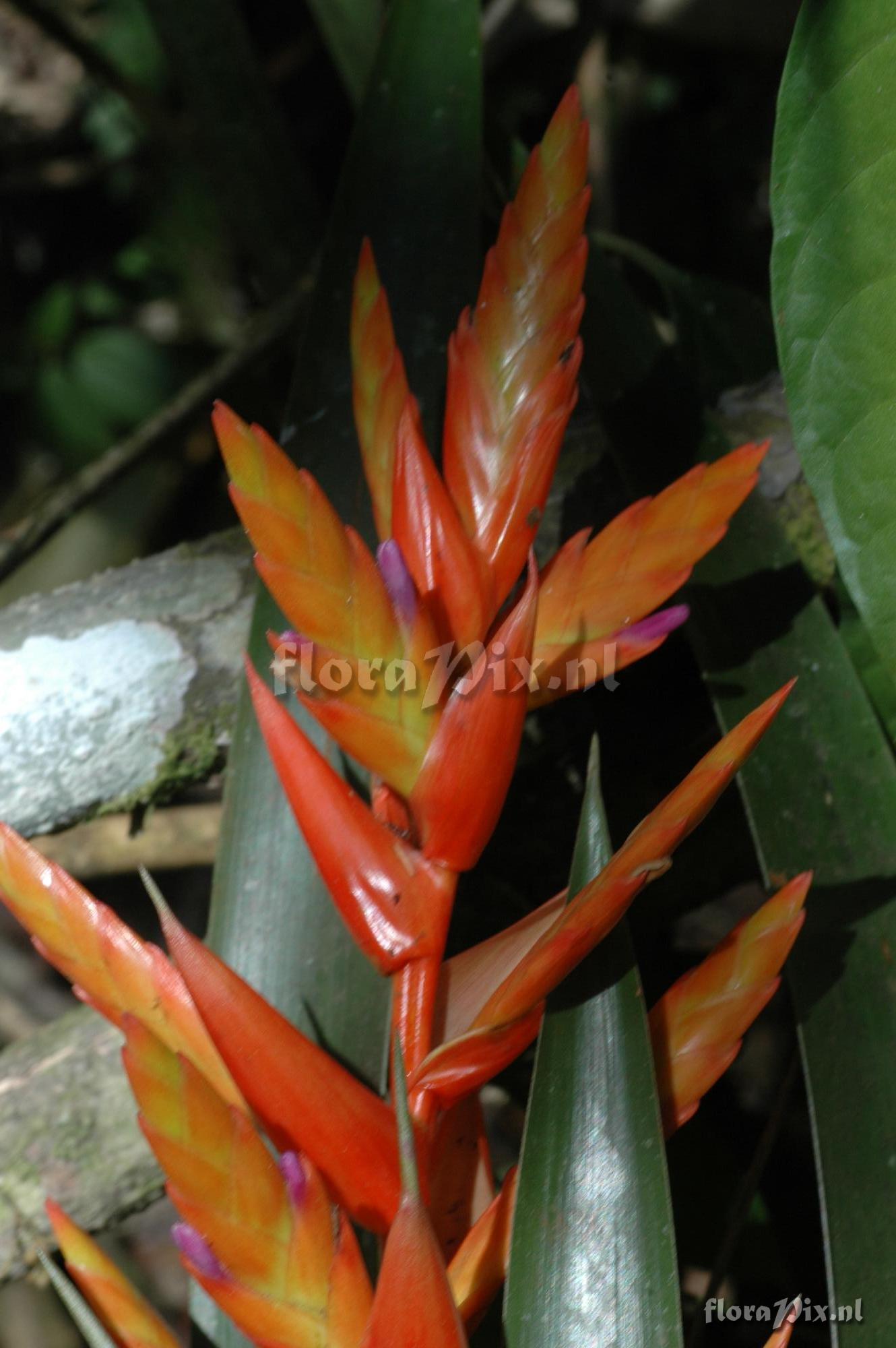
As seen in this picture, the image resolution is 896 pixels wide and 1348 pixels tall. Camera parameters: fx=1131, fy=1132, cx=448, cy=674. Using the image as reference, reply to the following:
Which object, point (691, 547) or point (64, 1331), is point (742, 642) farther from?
point (64, 1331)

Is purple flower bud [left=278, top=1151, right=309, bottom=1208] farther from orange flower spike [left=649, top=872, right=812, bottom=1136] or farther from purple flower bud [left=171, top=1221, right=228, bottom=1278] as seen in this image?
orange flower spike [left=649, top=872, right=812, bottom=1136]

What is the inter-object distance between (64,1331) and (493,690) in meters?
1.26

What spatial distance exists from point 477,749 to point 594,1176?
149mm

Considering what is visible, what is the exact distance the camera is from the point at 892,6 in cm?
43

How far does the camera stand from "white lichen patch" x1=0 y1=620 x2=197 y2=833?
59 cm

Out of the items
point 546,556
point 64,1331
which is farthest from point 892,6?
point 64,1331

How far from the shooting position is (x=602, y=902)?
349 millimetres

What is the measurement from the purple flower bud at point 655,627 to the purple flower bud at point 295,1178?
21cm

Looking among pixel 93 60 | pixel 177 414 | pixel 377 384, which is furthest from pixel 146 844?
pixel 93 60

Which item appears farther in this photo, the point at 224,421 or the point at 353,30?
the point at 353,30

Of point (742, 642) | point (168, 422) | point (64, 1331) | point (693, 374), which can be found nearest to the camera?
point (742, 642)

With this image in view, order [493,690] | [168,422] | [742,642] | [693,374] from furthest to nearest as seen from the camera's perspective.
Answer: [168,422] → [693,374] → [742,642] → [493,690]

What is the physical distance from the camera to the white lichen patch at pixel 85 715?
23.1 inches

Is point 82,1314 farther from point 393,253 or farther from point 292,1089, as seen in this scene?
point 393,253
